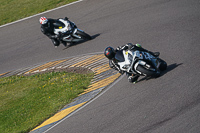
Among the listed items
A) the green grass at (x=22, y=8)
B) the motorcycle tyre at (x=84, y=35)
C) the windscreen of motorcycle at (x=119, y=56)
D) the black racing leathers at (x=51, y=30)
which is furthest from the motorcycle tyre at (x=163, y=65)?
the green grass at (x=22, y=8)

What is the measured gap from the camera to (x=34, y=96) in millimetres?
13539

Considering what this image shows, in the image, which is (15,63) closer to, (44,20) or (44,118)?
(44,20)

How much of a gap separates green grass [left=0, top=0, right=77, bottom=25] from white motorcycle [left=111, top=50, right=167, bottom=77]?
40.8 feet

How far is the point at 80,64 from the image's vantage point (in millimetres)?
14664

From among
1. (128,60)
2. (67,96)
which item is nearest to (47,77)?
(67,96)

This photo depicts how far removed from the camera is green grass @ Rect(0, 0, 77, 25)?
22.9 metres

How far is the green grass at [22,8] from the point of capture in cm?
2292

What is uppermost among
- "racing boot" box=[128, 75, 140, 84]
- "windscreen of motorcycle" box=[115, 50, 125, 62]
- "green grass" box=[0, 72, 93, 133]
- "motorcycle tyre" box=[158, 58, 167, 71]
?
"windscreen of motorcycle" box=[115, 50, 125, 62]

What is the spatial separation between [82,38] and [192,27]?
5.62m

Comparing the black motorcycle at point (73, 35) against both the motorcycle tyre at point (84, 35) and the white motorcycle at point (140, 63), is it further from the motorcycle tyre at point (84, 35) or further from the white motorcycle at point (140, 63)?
the white motorcycle at point (140, 63)

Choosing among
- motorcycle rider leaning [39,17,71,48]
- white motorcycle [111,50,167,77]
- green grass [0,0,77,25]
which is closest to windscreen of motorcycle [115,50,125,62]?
white motorcycle [111,50,167,77]

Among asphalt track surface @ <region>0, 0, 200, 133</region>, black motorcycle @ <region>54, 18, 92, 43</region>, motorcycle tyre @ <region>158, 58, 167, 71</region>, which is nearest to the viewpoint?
asphalt track surface @ <region>0, 0, 200, 133</region>

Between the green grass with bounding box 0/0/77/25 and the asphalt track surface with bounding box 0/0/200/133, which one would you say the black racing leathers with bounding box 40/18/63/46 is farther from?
the green grass with bounding box 0/0/77/25

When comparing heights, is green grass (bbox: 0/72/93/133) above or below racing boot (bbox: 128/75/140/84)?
below
